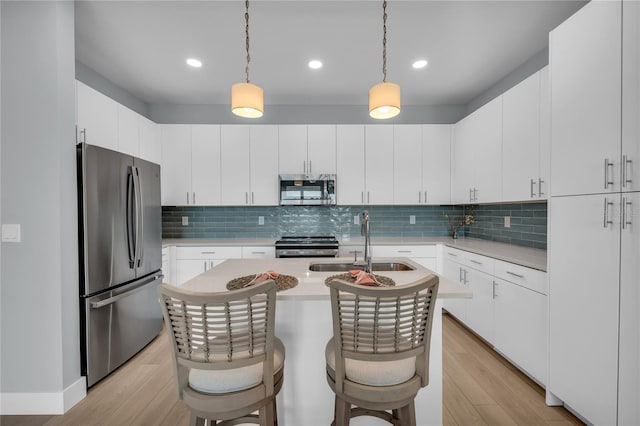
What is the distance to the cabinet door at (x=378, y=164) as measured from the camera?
3820 mm

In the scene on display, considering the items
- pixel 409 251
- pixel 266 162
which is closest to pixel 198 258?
pixel 266 162

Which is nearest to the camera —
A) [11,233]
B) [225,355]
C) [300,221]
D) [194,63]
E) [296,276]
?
[225,355]

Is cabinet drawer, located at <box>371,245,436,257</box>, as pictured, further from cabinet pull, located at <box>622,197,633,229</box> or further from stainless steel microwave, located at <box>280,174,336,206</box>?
cabinet pull, located at <box>622,197,633,229</box>

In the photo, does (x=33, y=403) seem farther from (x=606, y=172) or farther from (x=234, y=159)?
(x=606, y=172)

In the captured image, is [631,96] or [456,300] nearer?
[631,96]

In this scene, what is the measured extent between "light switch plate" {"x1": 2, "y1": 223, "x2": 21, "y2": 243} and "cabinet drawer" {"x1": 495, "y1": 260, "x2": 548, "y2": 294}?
3.52 metres

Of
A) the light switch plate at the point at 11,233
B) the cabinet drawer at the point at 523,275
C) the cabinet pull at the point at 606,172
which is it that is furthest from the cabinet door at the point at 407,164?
the light switch plate at the point at 11,233

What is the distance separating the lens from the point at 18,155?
6.18ft

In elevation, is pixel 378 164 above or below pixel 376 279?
above

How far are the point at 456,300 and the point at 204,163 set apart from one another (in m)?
3.50

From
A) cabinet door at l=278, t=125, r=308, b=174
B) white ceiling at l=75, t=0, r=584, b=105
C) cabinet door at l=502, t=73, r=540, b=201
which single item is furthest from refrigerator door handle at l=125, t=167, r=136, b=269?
cabinet door at l=502, t=73, r=540, b=201

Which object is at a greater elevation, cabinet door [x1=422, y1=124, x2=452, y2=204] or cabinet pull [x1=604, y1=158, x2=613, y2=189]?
cabinet door [x1=422, y1=124, x2=452, y2=204]

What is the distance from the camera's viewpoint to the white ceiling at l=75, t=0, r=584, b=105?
214 cm

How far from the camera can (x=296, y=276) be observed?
1.79 metres
